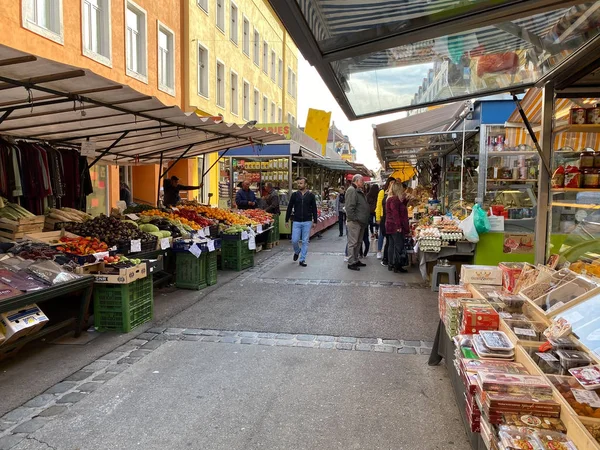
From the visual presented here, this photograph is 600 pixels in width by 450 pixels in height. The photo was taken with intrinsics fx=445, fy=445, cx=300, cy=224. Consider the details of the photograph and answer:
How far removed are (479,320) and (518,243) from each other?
14.5 feet

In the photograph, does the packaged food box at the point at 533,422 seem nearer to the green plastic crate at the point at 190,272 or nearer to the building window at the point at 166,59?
the green plastic crate at the point at 190,272

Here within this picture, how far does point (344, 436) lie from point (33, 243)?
4.67 m

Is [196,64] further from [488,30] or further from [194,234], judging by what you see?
[488,30]

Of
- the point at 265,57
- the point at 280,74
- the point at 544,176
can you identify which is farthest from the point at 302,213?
the point at 280,74

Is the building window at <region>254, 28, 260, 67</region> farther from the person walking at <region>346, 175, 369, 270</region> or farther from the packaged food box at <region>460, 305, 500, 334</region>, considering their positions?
the packaged food box at <region>460, 305, 500, 334</region>

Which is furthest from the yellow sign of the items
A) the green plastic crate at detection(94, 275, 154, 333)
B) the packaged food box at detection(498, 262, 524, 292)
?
the packaged food box at detection(498, 262, 524, 292)

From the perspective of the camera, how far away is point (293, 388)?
12.9 ft

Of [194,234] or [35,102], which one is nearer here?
[35,102]

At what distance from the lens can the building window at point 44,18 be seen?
32.0ft

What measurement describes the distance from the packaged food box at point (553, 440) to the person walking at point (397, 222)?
264 inches

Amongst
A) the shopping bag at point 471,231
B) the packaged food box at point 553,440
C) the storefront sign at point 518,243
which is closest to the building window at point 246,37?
the shopping bag at point 471,231

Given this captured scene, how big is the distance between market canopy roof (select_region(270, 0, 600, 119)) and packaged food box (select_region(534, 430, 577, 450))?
213 centimetres

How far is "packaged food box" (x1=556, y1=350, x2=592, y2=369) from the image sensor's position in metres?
2.56

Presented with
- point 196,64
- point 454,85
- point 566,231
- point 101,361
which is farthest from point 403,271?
point 196,64
